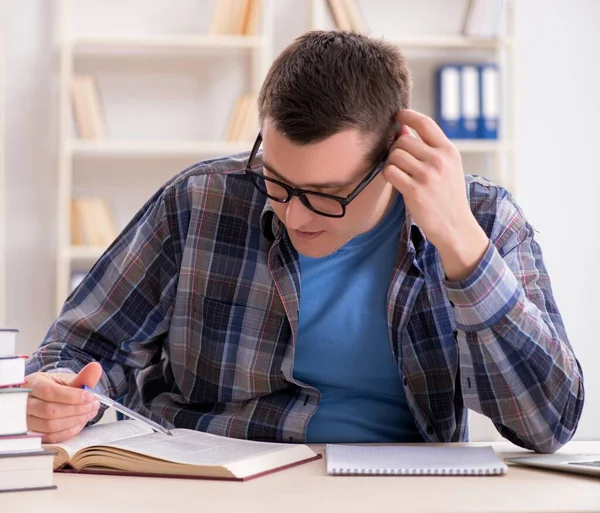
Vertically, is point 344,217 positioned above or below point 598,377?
above

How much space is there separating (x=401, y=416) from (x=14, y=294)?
2.44m

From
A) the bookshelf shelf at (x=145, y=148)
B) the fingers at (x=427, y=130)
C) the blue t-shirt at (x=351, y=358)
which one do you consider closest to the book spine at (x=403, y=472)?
the blue t-shirt at (x=351, y=358)

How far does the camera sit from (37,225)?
3488mm

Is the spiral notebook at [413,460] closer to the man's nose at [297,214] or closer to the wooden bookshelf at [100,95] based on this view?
the man's nose at [297,214]

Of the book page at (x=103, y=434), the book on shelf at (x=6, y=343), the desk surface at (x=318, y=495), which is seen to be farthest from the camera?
the book page at (x=103, y=434)

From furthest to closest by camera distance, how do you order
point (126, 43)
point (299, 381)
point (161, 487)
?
point (126, 43) < point (299, 381) < point (161, 487)

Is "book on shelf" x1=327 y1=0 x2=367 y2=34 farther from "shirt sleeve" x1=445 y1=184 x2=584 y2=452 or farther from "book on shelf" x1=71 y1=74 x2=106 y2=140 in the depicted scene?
"shirt sleeve" x1=445 y1=184 x2=584 y2=452

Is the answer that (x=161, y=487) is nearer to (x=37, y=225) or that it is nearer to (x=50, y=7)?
(x=37, y=225)

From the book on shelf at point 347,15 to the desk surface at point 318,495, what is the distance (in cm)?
258

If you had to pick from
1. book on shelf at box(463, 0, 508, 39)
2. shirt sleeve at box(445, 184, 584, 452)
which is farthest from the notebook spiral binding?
book on shelf at box(463, 0, 508, 39)

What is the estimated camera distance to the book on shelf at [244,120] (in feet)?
11.0

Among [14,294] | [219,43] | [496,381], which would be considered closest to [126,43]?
[219,43]

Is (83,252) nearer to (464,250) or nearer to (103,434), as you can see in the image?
(103,434)

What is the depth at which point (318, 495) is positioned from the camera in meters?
0.95
